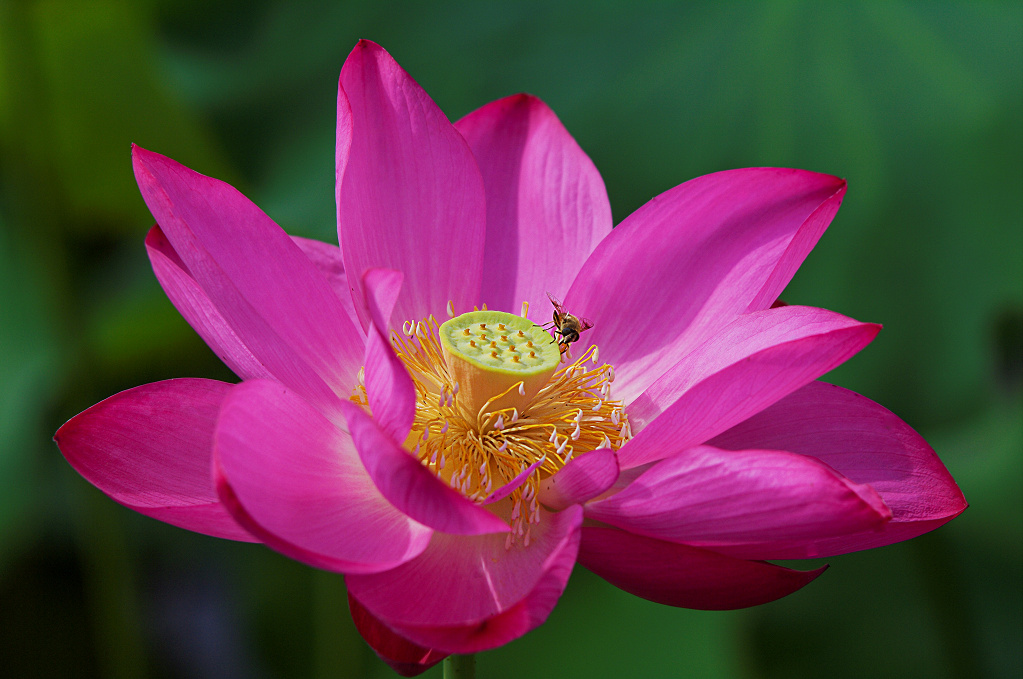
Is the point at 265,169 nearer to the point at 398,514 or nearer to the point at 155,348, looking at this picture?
the point at 155,348

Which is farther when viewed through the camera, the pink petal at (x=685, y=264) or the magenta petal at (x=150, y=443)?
the pink petal at (x=685, y=264)

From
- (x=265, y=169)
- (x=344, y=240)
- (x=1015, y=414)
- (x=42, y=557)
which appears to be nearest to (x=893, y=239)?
(x=1015, y=414)

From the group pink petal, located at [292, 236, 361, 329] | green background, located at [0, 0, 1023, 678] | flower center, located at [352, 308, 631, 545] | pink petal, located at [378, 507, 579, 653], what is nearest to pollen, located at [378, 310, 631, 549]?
flower center, located at [352, 308, 631, 545]

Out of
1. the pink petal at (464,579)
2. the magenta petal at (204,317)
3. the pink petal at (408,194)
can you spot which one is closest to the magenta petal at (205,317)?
the magenta petal at (204,317)

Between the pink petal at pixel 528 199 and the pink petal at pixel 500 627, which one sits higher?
the pink petal at pixel 528 199

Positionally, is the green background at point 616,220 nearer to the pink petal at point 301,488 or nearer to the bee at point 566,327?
the bee at point 566,327

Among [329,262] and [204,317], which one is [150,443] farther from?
[329,262]
